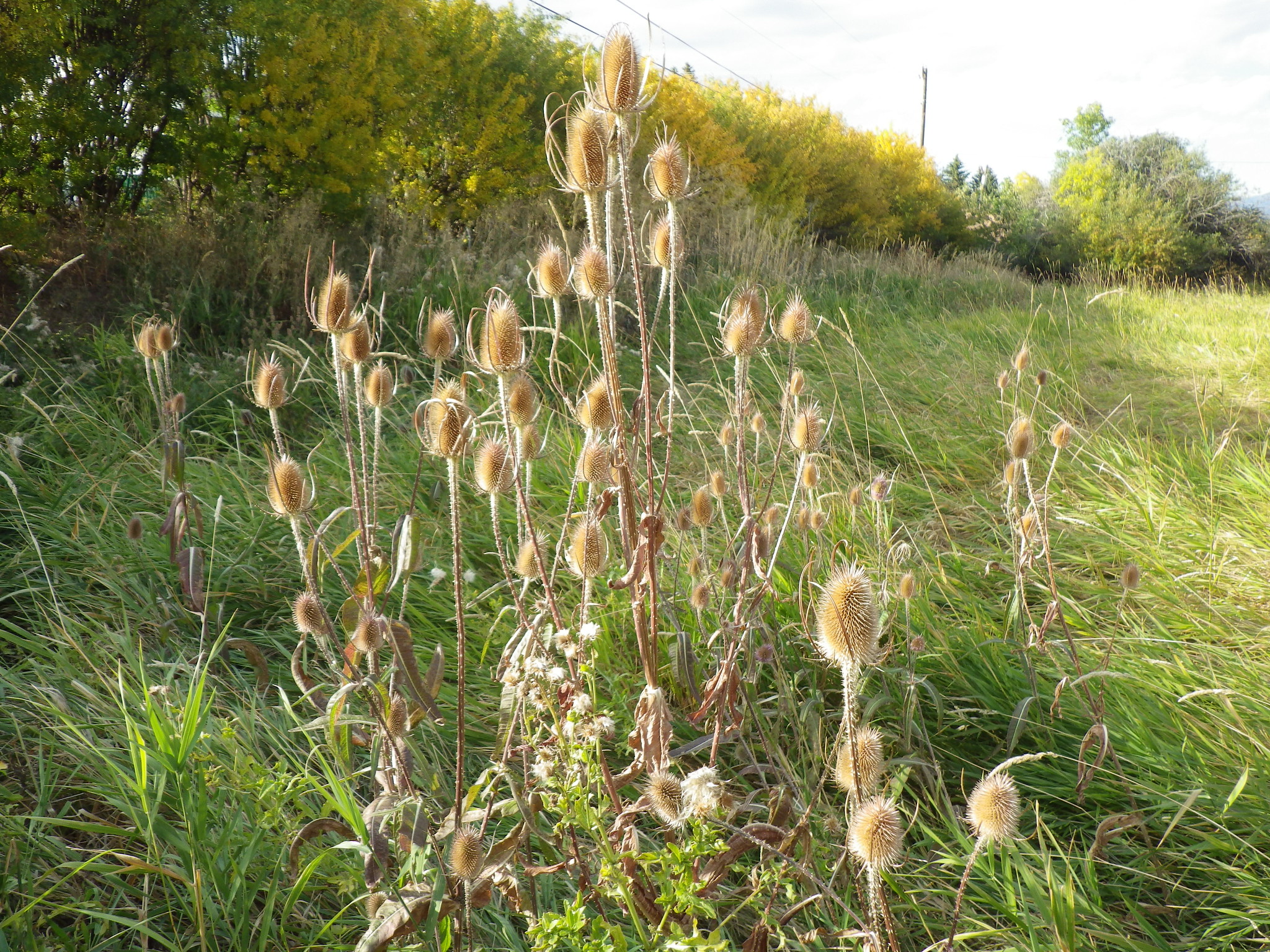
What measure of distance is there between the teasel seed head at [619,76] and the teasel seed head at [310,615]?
33.7 inches

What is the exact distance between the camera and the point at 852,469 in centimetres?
350

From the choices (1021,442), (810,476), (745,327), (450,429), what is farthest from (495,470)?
(1021,442)

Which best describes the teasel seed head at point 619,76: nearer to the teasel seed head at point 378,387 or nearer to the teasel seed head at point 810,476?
the teasel seed head at point 378,387

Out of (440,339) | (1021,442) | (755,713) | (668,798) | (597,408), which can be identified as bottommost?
(755,713)

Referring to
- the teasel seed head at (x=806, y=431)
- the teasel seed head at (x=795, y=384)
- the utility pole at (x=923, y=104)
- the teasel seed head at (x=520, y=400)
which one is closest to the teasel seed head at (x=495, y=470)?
the teasel seed head at (x=520, y=400)

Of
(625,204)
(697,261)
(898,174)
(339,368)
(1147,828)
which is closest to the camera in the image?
(625,204)

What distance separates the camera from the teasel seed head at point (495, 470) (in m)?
1.25

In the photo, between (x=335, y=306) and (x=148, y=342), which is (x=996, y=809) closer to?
(x=335, y=306)

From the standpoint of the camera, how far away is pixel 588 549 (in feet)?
4.05

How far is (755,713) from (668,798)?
1.94ft

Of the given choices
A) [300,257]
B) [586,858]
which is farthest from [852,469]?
[300,257]

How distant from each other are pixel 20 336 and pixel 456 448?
4007 millimetres

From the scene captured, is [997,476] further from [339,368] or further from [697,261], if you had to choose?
[697,261]

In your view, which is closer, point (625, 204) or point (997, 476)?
point (625, 204)
